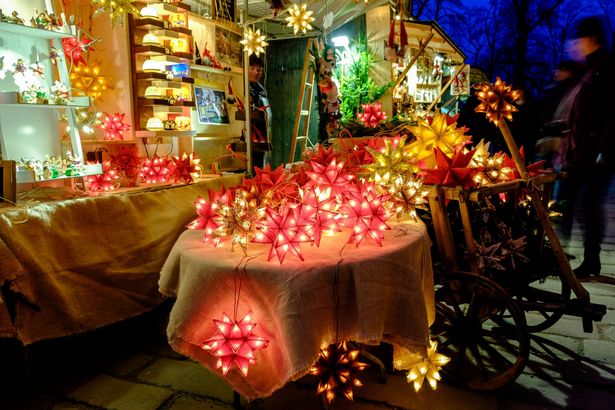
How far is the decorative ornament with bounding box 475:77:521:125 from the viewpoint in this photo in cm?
326

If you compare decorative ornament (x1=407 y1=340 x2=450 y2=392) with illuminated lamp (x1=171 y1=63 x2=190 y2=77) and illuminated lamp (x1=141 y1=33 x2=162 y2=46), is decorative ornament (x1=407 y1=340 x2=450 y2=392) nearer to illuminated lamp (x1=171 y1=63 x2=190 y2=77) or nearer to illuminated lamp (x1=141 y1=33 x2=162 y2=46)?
illuminated lamp (x1=171 y1=63 x2=190 y2=77)

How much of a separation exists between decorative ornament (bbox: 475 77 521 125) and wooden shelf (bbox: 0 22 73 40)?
135 inches

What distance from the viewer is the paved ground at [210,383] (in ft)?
10.6

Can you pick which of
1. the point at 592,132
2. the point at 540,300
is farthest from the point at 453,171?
the point at 592,132

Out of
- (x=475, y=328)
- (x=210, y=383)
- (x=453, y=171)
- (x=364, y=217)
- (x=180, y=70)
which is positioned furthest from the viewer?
(x=180, y=70)

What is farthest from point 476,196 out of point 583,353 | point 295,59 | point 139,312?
point 295,59

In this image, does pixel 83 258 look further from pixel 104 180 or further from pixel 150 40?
pixel 150 40

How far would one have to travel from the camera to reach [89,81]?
16.1 feet

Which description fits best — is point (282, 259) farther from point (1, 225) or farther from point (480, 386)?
point (1, 225)

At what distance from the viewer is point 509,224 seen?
3758 millimetres

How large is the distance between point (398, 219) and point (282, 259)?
1.20m

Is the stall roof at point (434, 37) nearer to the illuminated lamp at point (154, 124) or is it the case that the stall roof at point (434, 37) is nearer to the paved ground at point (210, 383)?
the illuminated lamp at point (154, 124)

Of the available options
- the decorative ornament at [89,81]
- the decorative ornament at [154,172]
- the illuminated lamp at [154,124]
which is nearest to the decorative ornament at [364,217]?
the decorative ornament at [154,172]

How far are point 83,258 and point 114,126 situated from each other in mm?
1735
